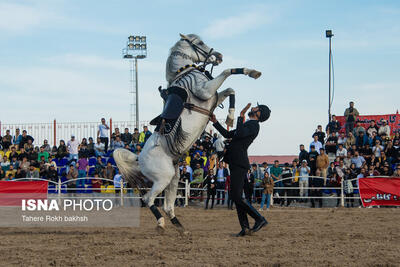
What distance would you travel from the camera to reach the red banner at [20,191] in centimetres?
1683

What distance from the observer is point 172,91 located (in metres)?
8.54

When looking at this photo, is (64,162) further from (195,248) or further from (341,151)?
(195,248)

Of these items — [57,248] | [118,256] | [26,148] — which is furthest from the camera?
[26,148]

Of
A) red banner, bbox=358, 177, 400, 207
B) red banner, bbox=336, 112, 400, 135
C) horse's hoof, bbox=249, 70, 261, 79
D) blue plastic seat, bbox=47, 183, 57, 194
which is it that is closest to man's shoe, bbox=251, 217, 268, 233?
horse's hoof, bbox=249, 70, 261, 79

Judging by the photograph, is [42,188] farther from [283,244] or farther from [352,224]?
[283,244]

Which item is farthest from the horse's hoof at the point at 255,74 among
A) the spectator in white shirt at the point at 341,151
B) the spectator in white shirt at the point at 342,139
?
the spectator in white shirt at the point at 342,139

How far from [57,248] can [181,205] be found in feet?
37.0

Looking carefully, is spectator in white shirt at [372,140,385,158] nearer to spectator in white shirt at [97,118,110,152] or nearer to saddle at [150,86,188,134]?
spectator in white shirt at [97,118,110,152]

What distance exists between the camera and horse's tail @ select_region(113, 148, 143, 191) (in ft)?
29.4

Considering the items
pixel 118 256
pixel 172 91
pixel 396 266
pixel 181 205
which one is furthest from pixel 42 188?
pixel 396 266

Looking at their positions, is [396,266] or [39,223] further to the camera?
[39,223]

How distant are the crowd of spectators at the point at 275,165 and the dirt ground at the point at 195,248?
713cm

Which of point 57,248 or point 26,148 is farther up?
point 26,148

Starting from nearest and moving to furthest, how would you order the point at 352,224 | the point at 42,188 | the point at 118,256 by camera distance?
the point at 118,256
the point at 352,224
the point at 42,188
